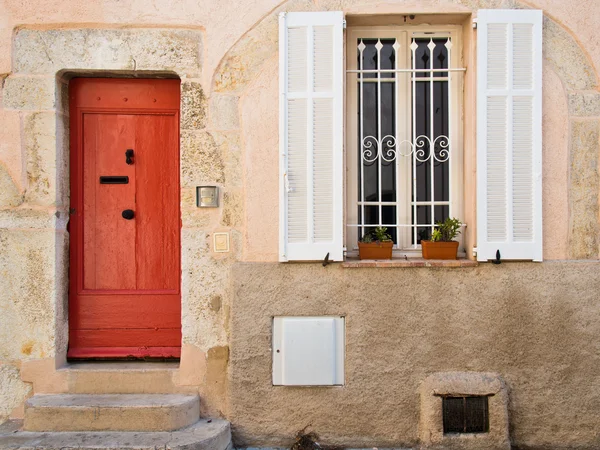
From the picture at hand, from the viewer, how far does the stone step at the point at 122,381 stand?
12.8 feet

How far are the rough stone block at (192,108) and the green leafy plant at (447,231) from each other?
1.86 meters

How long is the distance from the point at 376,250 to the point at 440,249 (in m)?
0.46

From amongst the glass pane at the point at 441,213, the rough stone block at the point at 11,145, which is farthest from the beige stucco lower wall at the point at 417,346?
the rough stone block at the point at 11,145

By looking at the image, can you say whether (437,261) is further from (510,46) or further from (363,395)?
(510,46)

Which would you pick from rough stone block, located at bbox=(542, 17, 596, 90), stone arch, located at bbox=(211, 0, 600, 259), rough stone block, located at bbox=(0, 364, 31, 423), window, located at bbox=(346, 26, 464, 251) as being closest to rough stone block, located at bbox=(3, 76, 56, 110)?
rough stone block, located at bbox=(0, 364, 31, 423)

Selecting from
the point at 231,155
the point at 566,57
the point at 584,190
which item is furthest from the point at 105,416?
the point at 566,57

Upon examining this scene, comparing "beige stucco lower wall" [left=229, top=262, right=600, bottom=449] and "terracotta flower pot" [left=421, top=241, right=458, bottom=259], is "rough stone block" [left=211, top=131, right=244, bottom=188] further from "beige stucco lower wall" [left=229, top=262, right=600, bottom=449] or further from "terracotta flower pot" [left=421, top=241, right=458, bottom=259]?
"terracotta flower pot" [left=421, top=241, right=458, bottom=259]

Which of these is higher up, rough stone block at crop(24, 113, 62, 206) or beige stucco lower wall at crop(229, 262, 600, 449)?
rough stone block at crop(24, 113, 62, 206)

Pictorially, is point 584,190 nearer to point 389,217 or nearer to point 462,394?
point 389,217

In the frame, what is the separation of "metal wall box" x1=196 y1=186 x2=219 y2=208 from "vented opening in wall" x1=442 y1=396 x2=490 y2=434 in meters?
2.19

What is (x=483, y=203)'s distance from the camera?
3863 mm

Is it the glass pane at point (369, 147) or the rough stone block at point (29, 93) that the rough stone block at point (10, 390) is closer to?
the rough stone block at point (29, 93)

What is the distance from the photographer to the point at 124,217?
414 cm

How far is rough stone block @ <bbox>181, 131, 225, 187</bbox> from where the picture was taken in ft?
12.9
